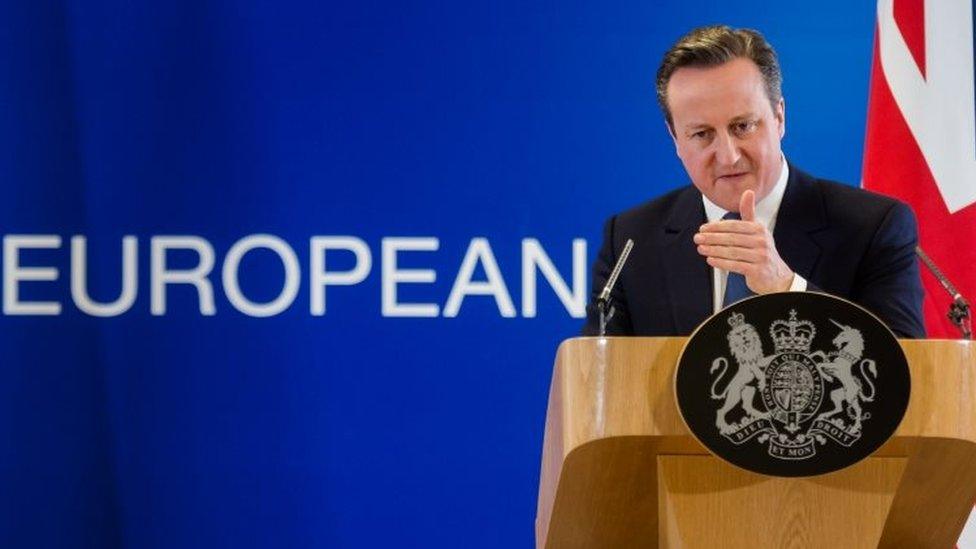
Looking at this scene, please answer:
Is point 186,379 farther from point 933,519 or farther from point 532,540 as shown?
point 933,519

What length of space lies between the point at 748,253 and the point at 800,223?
19.2 inches

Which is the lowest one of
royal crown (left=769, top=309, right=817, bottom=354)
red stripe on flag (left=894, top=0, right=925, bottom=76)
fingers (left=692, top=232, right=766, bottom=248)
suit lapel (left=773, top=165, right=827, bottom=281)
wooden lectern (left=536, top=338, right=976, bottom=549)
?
wooden lectern (left=536, top=338, right=976, bottom=549)

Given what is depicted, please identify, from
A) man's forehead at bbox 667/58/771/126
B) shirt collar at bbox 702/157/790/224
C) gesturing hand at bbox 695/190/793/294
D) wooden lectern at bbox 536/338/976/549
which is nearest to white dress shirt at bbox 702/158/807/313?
shirt collar at bbox 702/157/790/224

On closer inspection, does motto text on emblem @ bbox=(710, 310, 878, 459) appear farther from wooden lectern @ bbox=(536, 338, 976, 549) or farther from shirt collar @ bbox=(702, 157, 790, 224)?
shirt collar @ bbox=(702, 157, 790, 224)

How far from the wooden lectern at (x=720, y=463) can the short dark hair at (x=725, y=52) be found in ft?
2.76

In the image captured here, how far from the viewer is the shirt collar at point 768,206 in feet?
8.00

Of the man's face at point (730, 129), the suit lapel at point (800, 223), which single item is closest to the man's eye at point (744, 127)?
the man's face at point (730, 129)

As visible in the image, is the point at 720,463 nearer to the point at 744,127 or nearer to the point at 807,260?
the point at 807,260

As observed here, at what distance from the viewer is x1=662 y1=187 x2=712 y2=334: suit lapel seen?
2344mm

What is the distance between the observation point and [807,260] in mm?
2320

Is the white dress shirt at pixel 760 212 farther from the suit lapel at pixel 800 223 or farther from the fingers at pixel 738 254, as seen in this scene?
the fingers at pixel 738 254

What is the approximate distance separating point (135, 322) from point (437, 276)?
2.50ft

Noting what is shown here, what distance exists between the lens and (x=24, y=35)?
3666mm

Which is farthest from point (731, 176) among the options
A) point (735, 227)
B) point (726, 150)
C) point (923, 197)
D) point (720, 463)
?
point (923, 197)
